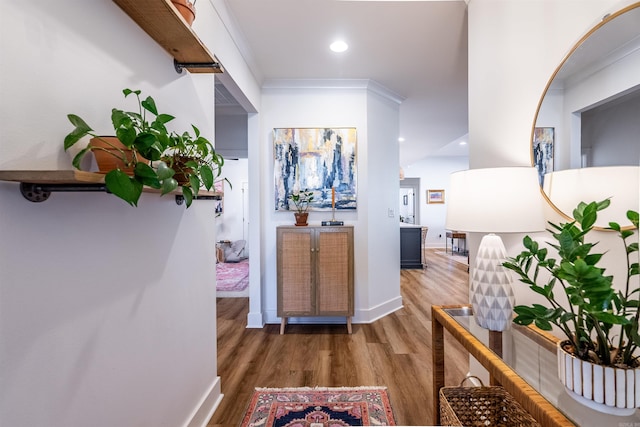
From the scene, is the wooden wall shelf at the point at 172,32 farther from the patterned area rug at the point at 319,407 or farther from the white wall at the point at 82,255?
the patterned area rug at the point at 319,407

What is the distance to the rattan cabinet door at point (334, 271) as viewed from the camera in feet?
9.16

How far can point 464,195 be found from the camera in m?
1.24

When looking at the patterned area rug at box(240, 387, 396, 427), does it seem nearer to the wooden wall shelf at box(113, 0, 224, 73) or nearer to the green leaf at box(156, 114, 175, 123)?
the green leaf at box(156, 114, 175, 123)

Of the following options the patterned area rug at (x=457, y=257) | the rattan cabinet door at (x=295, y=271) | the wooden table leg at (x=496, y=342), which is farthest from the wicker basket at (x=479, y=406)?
the patterned area rug at (x=457, y=257)

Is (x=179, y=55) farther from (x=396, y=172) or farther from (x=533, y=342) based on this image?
(x=396, y=172)

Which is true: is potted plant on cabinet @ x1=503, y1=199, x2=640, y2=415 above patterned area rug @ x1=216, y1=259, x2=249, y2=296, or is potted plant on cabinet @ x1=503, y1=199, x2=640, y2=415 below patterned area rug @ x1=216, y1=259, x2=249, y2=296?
above

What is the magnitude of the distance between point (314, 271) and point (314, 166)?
1.12 metres

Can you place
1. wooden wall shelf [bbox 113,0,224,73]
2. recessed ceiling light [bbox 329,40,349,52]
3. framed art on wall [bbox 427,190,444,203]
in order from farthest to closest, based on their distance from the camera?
1. framed art on wall [bbox 427,190,444,203]
2. recessed ceiling light [bbox 329,40,349,52]
3. wooden wall shelf [bbox 113,0,224,73]

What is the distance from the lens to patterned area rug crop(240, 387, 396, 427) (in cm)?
165

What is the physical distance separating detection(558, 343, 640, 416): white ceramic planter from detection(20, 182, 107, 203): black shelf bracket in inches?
A: 50.5

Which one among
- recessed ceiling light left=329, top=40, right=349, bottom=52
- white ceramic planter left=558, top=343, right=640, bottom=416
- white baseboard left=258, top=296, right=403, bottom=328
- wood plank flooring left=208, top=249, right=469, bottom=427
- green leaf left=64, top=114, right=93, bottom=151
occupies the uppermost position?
recessed ceiling light left=329, top=40, right=349, bottom=52

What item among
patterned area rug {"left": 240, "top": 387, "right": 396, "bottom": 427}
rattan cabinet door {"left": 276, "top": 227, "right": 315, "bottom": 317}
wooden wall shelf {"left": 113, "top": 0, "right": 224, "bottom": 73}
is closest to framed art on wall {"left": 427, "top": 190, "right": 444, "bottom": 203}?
rattan cabinet door {"left": 276, "top": 227, "right": 315, "bottom": 317}

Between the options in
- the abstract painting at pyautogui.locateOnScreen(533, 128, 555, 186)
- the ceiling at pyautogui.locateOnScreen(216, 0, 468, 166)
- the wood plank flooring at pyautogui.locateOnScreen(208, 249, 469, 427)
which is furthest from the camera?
the ceiling at pyautogui.locateOnScreen(216, 0, 468, 166)

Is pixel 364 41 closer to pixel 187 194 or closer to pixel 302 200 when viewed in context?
pixel 302 200
